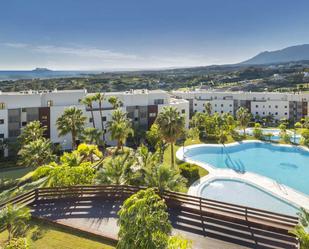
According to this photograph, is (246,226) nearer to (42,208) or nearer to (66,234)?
(66,234)

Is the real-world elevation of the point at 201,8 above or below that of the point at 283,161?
above

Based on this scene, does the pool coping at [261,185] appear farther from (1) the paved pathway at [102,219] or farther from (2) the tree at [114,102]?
(2) the tree at [114,102]

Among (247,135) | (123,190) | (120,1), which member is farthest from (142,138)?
(123,190)

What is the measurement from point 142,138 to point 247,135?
20132mm

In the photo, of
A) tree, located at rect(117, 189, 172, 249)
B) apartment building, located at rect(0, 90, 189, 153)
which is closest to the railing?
tree, located at rect(117, 189, 172, 249)

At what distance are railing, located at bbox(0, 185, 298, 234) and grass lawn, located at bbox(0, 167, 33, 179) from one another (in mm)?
20472

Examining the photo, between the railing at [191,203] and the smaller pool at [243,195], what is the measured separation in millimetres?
9059

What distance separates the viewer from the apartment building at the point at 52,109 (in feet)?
133

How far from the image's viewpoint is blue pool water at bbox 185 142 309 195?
1153 inches

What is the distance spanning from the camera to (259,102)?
2785 inches

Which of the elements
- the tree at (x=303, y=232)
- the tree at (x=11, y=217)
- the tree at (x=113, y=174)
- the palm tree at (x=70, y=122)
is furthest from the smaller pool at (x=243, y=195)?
the palm tree at (x=70, y=122)

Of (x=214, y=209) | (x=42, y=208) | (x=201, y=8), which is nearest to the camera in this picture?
(x=214, y=209)

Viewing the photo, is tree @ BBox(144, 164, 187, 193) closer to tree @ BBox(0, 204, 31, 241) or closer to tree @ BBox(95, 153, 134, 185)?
tree @ BBox(95, 153, 134, 185)

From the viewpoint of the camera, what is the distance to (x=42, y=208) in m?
14.7
